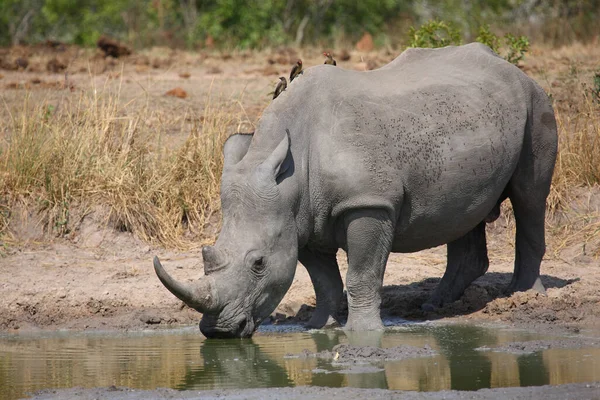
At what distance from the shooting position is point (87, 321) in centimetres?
805

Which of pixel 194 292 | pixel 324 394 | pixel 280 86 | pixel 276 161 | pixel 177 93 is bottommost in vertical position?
pixel 324 394

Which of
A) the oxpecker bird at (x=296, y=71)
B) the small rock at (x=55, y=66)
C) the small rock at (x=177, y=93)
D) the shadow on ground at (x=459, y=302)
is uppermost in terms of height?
the small rock at (x=55, y=66)

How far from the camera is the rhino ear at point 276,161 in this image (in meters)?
6.91

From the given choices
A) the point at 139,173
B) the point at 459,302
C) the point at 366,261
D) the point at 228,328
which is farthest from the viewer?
the point at 139,173

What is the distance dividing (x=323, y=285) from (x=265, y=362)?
1.37 m

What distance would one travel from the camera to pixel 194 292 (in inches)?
258

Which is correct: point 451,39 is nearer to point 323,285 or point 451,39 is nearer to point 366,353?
point 323,285

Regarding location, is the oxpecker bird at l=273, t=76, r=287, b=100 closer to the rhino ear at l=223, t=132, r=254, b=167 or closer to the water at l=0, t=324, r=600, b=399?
the rhino ear at l=223, t=132, r=254, b=167

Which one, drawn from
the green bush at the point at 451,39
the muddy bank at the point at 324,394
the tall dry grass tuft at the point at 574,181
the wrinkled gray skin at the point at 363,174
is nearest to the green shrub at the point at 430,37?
the green bush at the point at 451,39

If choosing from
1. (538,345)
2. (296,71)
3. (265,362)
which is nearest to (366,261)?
(265,362)

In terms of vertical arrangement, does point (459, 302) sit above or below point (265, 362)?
above

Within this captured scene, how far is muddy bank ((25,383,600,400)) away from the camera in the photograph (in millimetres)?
5289

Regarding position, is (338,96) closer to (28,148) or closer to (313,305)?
(313,305)

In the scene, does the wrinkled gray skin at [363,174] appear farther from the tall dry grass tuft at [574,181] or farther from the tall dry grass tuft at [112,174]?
the tall dry grass tuft at [112,174]
